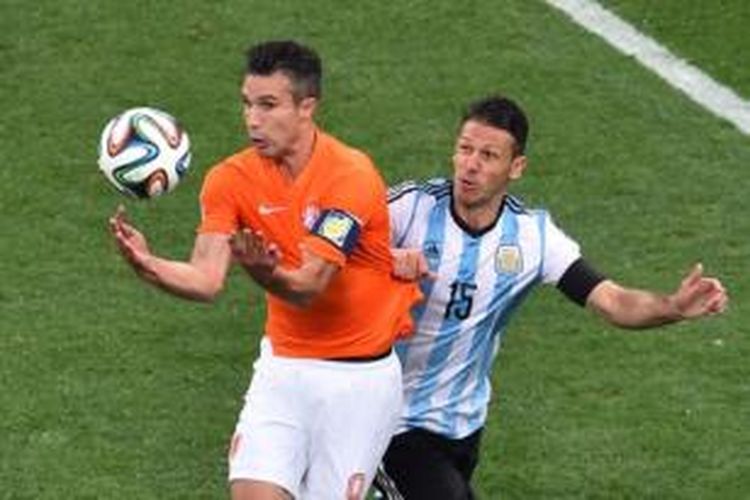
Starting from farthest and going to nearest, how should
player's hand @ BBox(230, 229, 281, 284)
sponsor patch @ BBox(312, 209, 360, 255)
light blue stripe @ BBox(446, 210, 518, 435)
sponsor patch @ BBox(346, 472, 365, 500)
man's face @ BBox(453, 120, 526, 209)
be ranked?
light blue stripe @ BBox(446, 210, 518, 435)
man's face @ BBox(453, 120, 526, 209)
sponsor patch @ BBox(346, 472, 365, 500)
sponsor patch @ BBox(312, 209, 360, 255)
player's hand @ BBox(230, 229, 281, 284)

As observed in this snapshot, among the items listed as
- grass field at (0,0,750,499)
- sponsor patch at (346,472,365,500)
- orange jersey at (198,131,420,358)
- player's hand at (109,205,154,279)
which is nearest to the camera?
player's hand at (109,205,154,279)

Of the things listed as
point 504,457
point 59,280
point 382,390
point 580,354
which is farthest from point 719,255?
point 382,390

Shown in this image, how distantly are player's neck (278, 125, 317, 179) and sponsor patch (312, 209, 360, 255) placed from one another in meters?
0.27

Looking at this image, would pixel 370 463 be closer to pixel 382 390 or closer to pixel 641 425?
pixel 382 390

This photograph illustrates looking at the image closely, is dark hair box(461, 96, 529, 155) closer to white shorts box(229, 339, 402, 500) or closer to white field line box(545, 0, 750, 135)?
white shorts box(229, 339, 402, 500)

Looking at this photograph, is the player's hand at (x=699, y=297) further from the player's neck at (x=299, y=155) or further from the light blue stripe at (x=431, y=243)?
the player's neck at (x=299, y=155)

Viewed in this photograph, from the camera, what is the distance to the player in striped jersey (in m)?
9.62

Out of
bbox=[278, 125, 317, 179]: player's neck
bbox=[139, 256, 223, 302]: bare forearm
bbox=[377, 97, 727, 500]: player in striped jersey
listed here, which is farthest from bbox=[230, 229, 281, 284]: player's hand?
bbox=[377, 97, 727, 500]: player in striped jersey

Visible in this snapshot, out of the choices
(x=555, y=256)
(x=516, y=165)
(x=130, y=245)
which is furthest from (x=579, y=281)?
(x=130, y=245)

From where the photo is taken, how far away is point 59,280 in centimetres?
1387

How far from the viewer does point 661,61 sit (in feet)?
57.6

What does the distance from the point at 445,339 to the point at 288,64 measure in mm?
1454

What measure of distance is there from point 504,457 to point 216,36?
6.67 meters

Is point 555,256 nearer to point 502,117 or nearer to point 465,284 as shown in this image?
point 465,284
